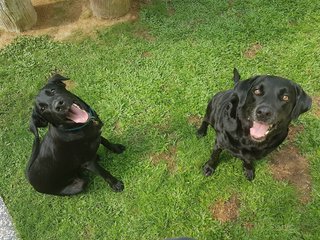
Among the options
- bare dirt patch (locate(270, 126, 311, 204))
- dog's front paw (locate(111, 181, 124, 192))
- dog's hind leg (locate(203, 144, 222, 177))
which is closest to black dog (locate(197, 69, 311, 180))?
dog's hind leg (locate(203, 144, 222, 177))

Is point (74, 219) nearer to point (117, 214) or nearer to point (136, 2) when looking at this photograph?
point (117, 214)

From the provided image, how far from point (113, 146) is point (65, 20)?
266cm

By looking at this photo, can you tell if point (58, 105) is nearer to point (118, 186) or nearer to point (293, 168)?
point (118, 186)

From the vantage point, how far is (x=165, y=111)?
488 cm

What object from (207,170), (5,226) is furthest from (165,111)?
(5,226)

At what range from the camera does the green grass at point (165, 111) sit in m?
4.13

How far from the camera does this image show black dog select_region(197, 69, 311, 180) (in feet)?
10.2

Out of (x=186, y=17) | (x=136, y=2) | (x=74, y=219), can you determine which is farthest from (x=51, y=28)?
(x=74, y=219)

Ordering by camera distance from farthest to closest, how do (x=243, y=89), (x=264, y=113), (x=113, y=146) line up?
(x=113, y=146) < (x=243, y=89) < (x=264, y=113)

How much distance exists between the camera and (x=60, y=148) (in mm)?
3629

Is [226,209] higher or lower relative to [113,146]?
lower

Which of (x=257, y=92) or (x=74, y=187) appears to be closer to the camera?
(x=257, y=92)

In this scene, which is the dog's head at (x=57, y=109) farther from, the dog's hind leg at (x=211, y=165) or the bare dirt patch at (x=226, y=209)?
the bare dirt patch at (x=226, y=209)

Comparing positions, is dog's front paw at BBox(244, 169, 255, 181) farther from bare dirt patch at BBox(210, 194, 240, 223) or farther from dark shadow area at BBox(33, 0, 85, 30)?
dark shadow area at BBox(33, 0, 85, 30)
